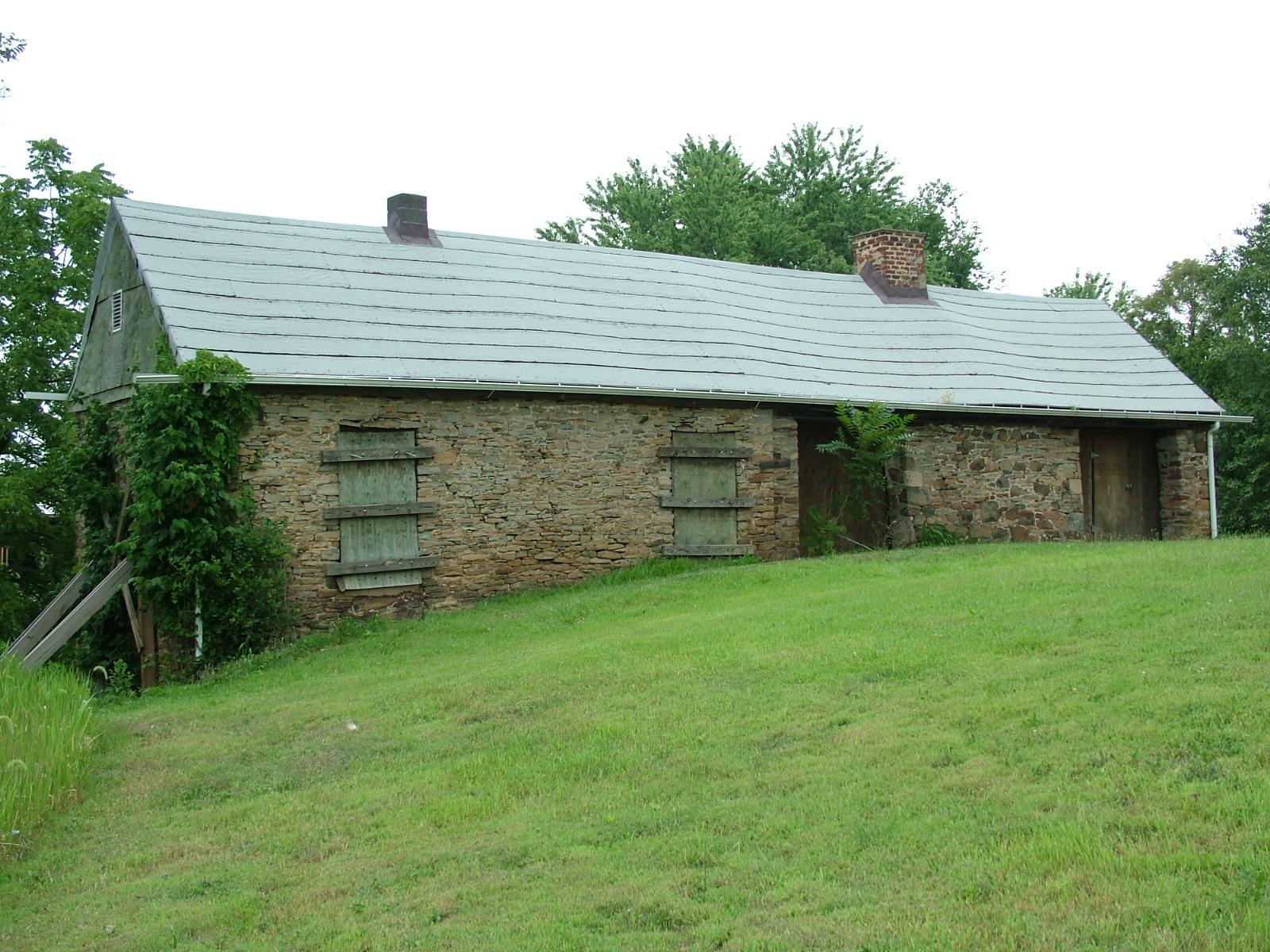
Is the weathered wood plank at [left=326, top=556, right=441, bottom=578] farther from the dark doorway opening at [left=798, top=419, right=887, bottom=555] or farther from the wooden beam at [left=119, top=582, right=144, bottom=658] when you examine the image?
the dark doorway opening at [left=798, top=419, right=887, bottom=555]

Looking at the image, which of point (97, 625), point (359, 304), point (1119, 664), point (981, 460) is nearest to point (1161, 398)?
point (981, 460)

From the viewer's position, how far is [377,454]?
14289 millimetres

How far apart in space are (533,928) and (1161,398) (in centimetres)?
1728

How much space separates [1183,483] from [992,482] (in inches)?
150

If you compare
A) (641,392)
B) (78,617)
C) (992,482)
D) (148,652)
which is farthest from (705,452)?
(78,617)

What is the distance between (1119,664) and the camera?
23.7ft

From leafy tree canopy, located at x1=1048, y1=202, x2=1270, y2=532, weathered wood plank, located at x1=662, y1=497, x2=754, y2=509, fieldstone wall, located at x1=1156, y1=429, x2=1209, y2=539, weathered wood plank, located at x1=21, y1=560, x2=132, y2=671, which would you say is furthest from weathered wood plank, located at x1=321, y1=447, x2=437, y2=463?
leafy tree canopy, located at x1=1048, y1=202, x2=1270, y2=532

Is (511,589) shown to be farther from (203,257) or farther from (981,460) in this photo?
(981,460)

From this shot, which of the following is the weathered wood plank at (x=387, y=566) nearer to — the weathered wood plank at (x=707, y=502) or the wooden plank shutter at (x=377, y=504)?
the wooden plank shutter at (x=377, y=504)

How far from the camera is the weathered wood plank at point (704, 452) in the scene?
53.0 ft

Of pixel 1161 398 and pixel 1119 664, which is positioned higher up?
pixel 1161 398

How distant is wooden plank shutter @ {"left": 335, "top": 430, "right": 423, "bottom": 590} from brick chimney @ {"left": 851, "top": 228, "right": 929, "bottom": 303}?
34.8ft

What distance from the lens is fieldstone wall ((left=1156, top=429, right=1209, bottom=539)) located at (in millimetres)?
19547

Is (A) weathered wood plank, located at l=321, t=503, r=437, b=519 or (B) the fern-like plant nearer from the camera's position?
(A) weathered wood plank, located at l=321, t=503, r=437, b=519
